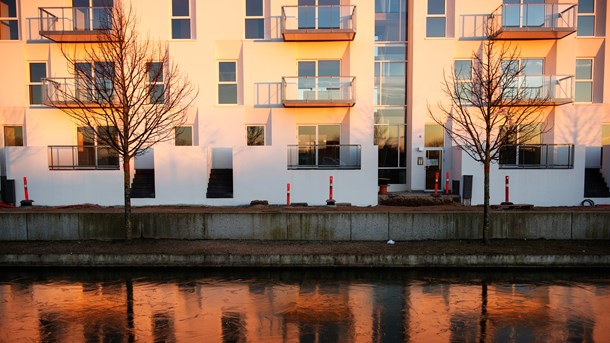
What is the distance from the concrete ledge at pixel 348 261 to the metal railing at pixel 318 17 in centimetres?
1327

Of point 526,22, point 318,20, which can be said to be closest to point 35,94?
point 318,20

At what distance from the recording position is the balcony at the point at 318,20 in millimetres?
19969

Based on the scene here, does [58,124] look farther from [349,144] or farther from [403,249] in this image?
[403,249]

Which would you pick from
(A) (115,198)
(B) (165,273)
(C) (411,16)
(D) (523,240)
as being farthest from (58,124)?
(D) (523,240)

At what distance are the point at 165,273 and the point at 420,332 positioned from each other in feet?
18.8

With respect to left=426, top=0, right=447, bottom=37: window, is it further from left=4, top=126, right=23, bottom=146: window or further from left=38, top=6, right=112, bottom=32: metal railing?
left=4, top=126, right=23, bottom=146: window

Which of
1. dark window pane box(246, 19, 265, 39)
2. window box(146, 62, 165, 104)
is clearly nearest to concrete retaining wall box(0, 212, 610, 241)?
window box(146, 62, 165, 104)

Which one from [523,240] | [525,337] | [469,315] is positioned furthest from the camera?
[523,240]

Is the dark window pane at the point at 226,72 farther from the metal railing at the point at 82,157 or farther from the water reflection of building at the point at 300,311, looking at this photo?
the water reflection of building at the point at 300,311

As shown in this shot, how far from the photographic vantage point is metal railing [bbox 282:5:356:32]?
65.7 feet

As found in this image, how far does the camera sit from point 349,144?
19641 mm

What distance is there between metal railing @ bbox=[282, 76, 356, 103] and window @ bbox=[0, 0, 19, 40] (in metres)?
13.9

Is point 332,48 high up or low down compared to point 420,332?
up

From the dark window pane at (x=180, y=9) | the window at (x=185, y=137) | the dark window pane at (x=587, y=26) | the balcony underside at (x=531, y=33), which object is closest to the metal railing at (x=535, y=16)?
the balcony underside at (x=531, y=33)
